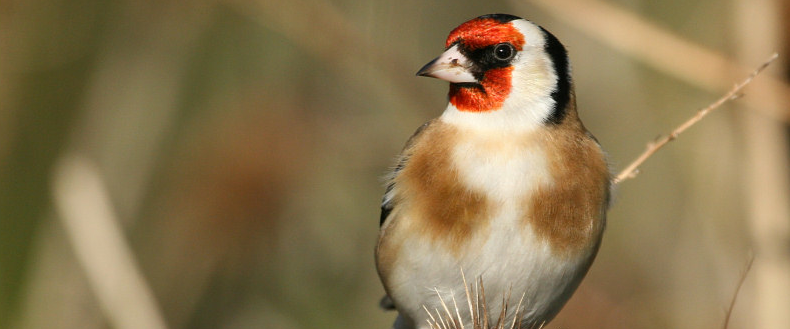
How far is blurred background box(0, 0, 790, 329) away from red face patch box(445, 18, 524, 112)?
0.91 metres

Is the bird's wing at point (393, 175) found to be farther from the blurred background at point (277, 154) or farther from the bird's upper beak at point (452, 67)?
the blurred background at point (277, 154)

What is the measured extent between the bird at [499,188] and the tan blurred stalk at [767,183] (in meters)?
0.77

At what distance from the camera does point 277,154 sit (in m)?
4.48

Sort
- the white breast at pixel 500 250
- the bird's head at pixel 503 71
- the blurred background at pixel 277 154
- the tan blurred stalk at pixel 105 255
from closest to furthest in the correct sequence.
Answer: the white breast at pixel 500 250
the bird's head at pixel 503 71
the tan blurred stalk at pixel 105 255
the blurred background at pixel 277 154

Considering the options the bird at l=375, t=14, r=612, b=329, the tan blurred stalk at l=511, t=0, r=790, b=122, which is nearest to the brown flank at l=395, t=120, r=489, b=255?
the bird at l=375, t=14, r=612, b=329

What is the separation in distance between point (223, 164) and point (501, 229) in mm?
1855

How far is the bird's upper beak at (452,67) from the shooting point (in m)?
3.10

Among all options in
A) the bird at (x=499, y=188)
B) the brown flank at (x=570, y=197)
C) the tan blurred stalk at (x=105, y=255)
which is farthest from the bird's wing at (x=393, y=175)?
the tan blurred stalk at (x=105, y=255)

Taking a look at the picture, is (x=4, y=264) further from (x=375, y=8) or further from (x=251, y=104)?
(x=375, y=8)

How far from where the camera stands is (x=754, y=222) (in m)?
3.73

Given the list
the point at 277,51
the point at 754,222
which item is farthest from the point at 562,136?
the point at 277,51

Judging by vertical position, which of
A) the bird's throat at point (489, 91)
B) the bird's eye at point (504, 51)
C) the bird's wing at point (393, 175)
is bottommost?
the bird's wing at point (393, 175)

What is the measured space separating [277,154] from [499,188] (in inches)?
66.7

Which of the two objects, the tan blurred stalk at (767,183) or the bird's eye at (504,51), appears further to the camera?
the tan blurred stalk at (767,183)
